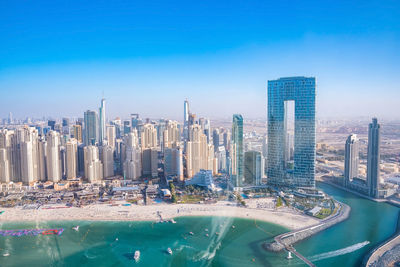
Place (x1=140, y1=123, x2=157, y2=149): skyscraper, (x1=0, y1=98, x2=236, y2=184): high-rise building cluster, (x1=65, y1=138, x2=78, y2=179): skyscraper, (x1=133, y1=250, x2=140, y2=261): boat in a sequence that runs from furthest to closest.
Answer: (x1=140, y1=123, x2=157, y2=149): skyscraper < (x1=65, y1=138, x2=78, y2=179): skyscraper < (x1=0, y1=98, x2=236, y2=184): high-rise building cluster < (x1=133, y1=250, x2=140, y2=261): boat

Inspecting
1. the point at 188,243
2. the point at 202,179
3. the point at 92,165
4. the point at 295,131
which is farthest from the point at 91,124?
the point at 188,243

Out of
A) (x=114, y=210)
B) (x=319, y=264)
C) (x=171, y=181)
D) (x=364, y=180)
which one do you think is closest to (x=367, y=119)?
(x=364, y=180)

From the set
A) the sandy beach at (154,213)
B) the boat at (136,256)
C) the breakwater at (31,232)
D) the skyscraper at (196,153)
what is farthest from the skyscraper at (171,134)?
the boat at (136,256)

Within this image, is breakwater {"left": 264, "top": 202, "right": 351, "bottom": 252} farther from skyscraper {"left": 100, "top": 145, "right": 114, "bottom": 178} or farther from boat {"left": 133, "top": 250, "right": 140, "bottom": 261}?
skyscraper {"left": 100, "top": 145, "right": 114, "bottom": 178}

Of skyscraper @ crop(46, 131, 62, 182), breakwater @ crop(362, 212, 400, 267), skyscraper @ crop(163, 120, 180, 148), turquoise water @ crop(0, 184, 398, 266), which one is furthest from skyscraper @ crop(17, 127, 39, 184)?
breakwater @ crop(362, 212, 400, 267)

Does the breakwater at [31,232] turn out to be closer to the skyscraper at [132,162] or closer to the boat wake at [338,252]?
the skyscraper at [132,162]

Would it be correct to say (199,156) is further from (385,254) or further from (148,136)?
(385,254)
